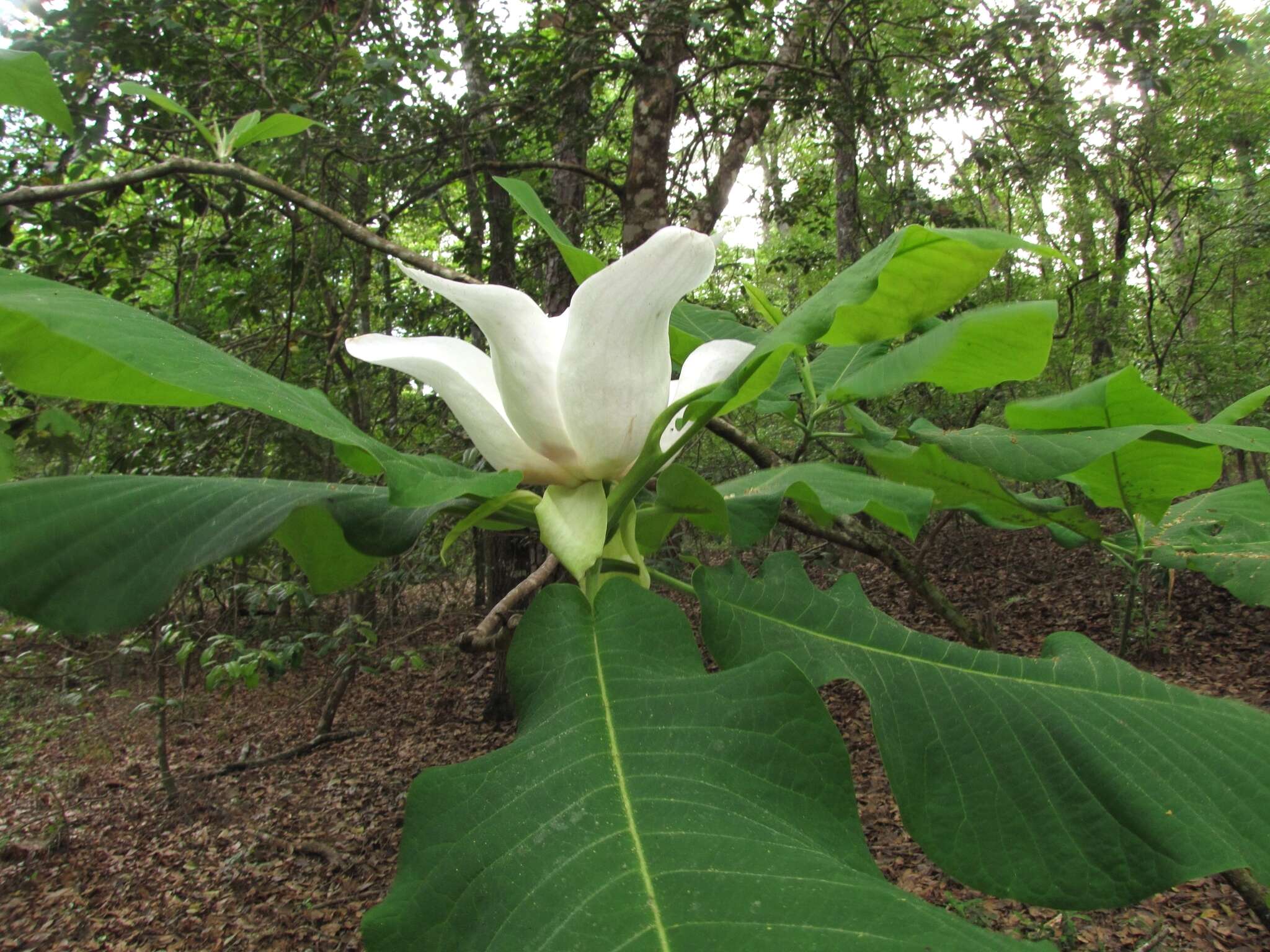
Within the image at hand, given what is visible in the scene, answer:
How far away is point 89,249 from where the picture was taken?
10.7 ft

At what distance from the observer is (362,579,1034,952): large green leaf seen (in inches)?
13.4

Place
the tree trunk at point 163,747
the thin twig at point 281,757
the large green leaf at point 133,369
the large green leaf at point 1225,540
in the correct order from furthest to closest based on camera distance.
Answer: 1. the thin twig at point 281,757
2. the tree trunk at point 163,747
3. the large green leaf at point 1225,540
4. the large green leaf at point 133,369

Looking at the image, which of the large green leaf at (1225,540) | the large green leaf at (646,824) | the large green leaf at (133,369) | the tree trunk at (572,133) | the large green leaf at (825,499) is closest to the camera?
the large green leaf at (646,824)

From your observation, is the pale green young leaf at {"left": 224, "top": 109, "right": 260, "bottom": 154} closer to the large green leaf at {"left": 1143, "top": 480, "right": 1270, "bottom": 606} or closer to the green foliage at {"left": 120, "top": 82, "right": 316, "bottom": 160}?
the green foliage at {"left": 120, "top": 82, "right": 316, "bottom": 160}

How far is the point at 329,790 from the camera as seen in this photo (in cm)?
494

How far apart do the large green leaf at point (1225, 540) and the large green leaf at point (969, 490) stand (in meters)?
0.14

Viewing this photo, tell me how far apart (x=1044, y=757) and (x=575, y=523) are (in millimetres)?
406

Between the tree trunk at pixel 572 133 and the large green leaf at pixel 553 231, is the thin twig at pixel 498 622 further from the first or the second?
the tree trunk at pixel 572 133

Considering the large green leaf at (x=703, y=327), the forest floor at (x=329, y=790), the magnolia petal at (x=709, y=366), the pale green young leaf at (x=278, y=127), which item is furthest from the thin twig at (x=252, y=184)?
the forest floor at (x=329, y=790)

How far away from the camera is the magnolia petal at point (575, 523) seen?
62 cm

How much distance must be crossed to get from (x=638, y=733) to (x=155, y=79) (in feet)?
12.7

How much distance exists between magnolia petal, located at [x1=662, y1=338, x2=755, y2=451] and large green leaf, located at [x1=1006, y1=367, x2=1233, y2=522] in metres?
0.27

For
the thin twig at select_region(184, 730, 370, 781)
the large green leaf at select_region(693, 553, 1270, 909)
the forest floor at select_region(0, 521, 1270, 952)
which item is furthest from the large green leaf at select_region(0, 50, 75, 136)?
the thin twig at select_region(184, 730, 370, 781)

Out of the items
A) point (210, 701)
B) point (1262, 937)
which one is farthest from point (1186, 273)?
point (210, 701)
